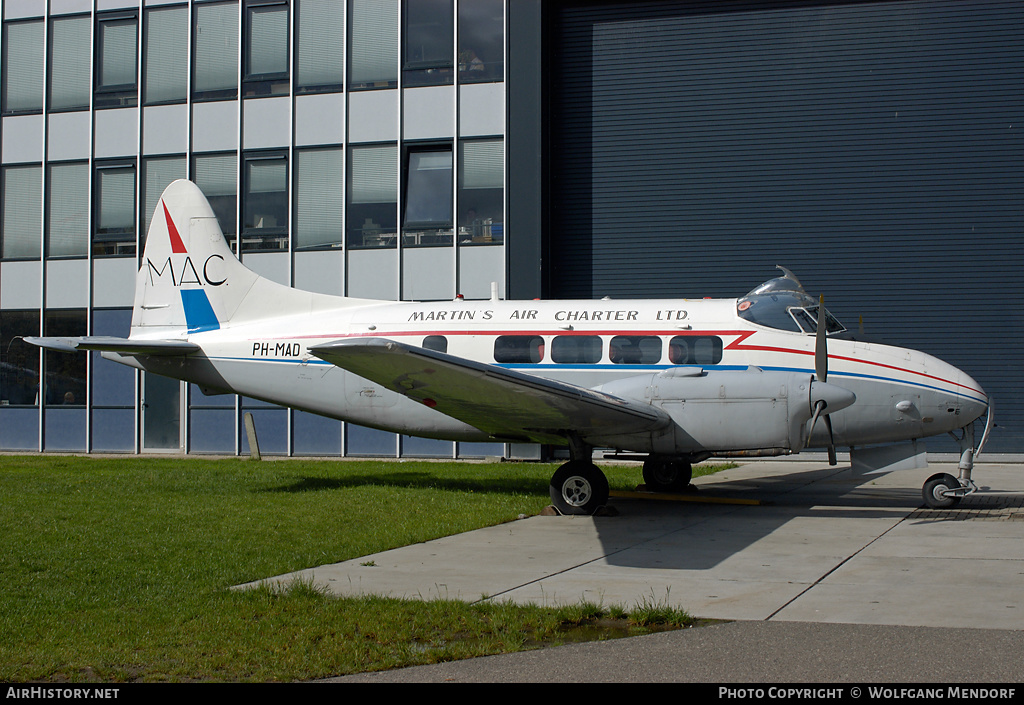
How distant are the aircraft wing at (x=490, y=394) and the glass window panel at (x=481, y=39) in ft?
38.3

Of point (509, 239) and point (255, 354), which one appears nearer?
point (255, 354)

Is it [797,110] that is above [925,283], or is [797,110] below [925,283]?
above

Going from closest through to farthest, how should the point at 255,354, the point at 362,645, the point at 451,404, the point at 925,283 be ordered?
the point at 362,645 → the point at 451,404 → the point at 255,354 → the point at 925,283

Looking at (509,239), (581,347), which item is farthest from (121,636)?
(509,239)

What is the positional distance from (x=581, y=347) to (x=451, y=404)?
9.21 ft

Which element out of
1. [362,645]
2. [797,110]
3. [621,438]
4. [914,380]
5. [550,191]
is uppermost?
[797,110]

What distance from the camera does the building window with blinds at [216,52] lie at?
886 inches

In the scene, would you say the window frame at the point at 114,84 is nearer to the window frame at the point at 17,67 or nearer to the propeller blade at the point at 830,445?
the window frame at the point at 17,67

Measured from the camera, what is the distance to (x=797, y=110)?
21094 mm

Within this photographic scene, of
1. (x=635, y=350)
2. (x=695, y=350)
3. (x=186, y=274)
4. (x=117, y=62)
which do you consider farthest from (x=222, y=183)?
(x=695, y=350)

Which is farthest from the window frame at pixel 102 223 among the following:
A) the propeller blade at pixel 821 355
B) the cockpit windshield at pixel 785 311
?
the propeller blade at pixel 821 355

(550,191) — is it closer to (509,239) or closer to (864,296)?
(509,239)

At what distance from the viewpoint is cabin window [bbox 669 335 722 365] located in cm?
1245

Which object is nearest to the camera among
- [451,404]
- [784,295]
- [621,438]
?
[451,404]
